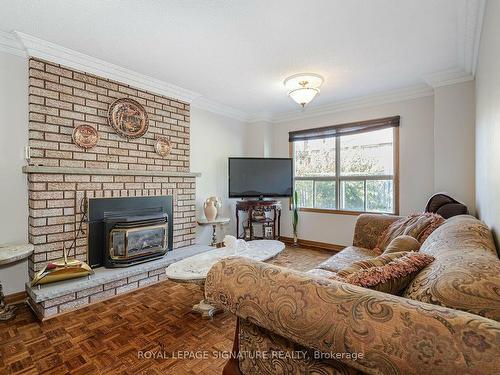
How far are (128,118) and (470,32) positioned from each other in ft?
→ 11.2

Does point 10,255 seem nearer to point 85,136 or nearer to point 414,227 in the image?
point 85,136

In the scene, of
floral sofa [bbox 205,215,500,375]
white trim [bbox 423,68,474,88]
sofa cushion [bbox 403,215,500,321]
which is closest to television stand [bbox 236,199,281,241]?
white trim [bbox 423,68,474,88]

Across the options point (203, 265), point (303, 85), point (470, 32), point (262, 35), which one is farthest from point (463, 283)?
point (303, 85)

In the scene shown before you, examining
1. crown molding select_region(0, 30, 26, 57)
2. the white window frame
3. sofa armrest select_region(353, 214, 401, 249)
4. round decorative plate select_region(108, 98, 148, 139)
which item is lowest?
sofa armrest select_region(353, 214, 401, 249)

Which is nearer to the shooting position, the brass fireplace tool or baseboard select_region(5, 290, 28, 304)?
the brass fireplace tool

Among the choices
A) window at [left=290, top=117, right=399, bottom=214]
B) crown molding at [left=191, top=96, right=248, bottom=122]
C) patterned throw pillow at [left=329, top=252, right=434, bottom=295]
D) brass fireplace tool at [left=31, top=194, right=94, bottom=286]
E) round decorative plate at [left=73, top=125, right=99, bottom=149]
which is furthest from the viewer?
crown molding at [left=191, top=96, right=248, bottom=122]

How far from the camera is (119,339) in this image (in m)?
1.82


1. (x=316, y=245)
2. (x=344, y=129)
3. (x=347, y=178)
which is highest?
(x=344, y=129)

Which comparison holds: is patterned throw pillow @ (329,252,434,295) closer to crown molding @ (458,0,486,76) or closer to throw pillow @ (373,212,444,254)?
throw pillow @ (373,212,444,254)

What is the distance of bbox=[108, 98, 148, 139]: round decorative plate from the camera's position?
9.37ft

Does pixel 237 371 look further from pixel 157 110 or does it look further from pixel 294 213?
pixel 294 213

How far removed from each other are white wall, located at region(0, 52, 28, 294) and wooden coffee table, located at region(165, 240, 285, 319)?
1.54 metres

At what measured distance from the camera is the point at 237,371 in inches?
42.1

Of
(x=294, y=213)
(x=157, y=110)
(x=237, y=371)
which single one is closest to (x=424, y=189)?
(x=294, y=213)
